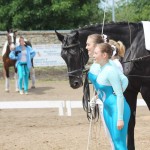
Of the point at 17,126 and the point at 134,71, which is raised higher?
the point at 134,71

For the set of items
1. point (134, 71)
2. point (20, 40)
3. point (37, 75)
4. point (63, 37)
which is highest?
point (63, 37)

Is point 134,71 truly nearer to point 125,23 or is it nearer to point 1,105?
point 125,23

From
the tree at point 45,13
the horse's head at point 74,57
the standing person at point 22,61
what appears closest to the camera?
the horse's head at point 74,57

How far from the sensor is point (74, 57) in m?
5.57

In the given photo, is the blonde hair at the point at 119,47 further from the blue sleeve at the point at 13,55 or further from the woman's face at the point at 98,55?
the blue sleeve at the point at 13,55

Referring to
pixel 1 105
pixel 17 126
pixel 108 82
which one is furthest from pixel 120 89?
pixel 1 105

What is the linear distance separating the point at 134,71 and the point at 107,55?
1.39 metres

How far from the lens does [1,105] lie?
32.8 ft

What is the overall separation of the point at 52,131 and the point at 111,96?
330 cm

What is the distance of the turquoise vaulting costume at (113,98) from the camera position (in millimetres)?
4059

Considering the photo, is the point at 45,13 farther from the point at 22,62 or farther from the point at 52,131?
the point at 52,131

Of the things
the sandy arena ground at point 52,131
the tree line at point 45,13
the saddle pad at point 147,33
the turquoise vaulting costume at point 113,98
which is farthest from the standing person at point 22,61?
the turquoise vaulting costume at point 113,98

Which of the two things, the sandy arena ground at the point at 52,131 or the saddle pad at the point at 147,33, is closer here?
the saddle pad at the point at 147,33

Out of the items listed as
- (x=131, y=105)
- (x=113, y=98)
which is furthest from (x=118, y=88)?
(x=131, y=105)
